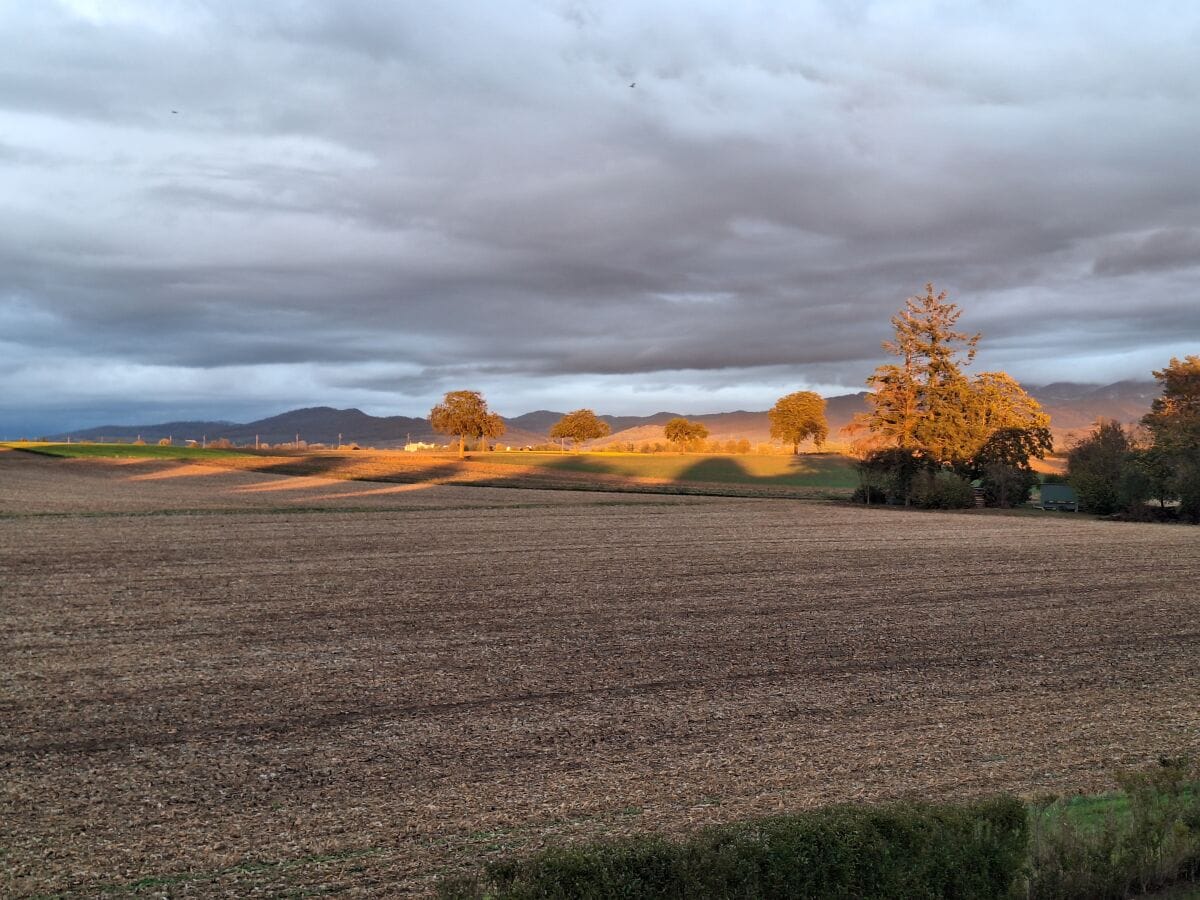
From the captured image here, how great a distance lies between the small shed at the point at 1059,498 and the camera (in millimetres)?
59219

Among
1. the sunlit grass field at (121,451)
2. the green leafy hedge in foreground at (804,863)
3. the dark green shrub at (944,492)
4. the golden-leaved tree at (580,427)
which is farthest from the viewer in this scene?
the golden-leaved tree at (580,427)

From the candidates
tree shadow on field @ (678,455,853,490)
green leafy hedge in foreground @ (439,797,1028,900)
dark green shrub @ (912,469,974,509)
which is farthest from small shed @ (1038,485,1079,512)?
green leafy hedge in foreground @ (439,797,1028,900)

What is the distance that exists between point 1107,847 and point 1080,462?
56566mm

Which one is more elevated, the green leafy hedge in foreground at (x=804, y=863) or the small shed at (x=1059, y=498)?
the small shed at (x=1059, y=498)

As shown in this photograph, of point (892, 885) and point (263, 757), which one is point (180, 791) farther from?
point (892, 885)

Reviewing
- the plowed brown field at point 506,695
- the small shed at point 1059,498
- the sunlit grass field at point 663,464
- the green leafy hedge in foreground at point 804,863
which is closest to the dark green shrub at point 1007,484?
the small shed at point 1059,498

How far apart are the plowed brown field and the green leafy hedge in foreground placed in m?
1.92

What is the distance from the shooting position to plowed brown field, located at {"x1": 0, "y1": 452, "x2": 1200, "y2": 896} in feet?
28.6

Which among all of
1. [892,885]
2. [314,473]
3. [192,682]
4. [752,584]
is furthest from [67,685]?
[314,473]

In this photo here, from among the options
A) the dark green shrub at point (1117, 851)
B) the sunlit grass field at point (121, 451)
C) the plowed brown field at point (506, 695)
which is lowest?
the plowed brown field at point (506, 695)

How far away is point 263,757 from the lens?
35.3 feet

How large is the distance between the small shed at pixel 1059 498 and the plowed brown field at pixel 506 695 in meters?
29.5

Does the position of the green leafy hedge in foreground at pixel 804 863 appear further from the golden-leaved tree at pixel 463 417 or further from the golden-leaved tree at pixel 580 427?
the golden-leaved tree at pixel 580 427

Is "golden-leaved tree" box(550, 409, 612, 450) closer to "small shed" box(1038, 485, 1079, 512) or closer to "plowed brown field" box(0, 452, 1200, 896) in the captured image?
"small shed" box(1038, 485, 1079, 512)
